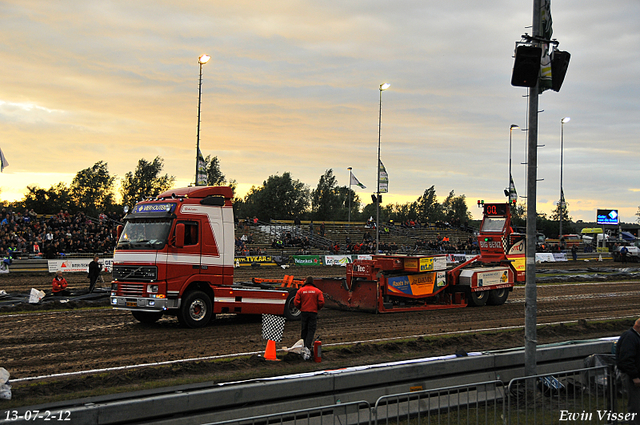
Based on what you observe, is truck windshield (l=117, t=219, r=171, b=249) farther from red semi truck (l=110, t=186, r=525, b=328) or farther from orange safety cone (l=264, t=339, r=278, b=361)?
orange safety cone (l=264, t=339, r=278, b=361)

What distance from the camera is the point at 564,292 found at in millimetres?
24781

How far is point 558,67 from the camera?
27.7 feet

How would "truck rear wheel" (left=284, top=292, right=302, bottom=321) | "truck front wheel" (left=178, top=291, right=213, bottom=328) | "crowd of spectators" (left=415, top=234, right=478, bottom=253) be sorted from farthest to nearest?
"crowd of spectators" (left=415, top=234, right=478, bottom=253) < "truck rear wheel" (left=284, top=292, right=302, bottom=321) < "truck front wheel" (left=178, top=291, right=213, bottom=328)

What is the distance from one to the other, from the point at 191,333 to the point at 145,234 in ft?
8.91

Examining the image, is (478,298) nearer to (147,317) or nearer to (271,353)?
(271,353)

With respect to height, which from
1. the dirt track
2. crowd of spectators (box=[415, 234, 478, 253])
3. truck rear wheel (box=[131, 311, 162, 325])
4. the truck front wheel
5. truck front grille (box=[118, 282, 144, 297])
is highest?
crowd of spectators (box=[415, 234, 478, 253])

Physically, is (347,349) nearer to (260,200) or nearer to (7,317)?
(7,317)

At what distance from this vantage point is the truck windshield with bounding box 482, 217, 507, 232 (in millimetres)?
20156

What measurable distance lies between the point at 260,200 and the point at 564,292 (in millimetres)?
70474

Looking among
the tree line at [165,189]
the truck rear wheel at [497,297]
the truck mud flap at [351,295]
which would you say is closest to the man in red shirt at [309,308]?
the truck mud flap at [351,295]

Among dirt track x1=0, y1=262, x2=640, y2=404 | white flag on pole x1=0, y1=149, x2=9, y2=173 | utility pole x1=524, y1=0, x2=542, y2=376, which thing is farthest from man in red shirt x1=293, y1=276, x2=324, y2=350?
white flag on pole x1=0, y1=149, x2=9, y2=173

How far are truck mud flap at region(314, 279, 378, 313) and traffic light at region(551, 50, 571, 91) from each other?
9.68 meters

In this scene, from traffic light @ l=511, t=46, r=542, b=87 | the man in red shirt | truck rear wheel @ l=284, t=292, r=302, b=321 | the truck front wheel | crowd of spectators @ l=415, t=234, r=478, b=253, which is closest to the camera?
traffic light @ l=511, t=46, r=542, b=87

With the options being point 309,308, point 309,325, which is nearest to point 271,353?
point 309,325
